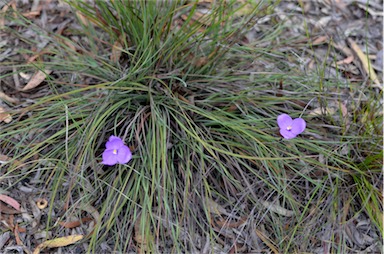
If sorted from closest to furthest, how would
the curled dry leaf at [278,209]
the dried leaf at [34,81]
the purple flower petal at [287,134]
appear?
the purple flower petal at [287,134] < the curled dry leaf at [278,209] < the dried leaf at [34,81]

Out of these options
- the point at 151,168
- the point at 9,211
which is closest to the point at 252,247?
the point at 151,168

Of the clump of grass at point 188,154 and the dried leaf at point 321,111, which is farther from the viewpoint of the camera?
the dried leaf at point 321,111

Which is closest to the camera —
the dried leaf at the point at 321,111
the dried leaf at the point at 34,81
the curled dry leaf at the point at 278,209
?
the curled dry leaf at the point at 278,209

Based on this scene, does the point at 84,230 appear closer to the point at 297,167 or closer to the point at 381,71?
the point at 297,167

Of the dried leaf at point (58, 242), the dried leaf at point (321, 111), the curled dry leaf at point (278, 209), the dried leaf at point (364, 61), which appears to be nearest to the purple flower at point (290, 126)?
the dried leaf at point (321, 111)

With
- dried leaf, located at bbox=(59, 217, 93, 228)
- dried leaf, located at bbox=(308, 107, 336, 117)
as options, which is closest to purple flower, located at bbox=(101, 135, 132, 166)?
dried leaf, located at bbox=(59, 217, 93, 228)

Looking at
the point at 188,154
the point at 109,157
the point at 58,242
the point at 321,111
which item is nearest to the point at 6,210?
the point at 58,242

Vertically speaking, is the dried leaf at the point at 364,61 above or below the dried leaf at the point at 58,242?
above

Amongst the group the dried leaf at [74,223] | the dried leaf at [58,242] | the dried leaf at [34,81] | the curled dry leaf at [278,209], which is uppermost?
the dried leaf at [34,81]

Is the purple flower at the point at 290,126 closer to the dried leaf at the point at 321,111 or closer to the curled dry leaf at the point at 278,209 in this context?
the dried leaf at the point at 321,111

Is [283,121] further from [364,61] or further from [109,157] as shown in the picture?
[364,61]
